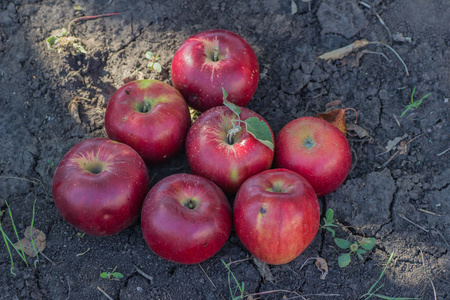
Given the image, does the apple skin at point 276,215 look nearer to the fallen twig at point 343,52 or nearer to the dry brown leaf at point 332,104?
the dry brown leaf at point 332,104

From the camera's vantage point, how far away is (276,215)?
A: 244 centimetres

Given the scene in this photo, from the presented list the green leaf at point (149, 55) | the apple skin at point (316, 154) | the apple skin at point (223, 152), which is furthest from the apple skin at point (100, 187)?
the green leaf at point (149, 55)

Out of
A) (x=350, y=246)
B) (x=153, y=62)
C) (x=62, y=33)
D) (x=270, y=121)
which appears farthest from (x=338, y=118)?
(x=62, y=33)

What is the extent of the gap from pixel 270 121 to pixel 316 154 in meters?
0.71

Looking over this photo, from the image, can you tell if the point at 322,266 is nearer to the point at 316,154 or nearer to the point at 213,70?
the point at 316,154

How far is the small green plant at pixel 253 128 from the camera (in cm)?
269

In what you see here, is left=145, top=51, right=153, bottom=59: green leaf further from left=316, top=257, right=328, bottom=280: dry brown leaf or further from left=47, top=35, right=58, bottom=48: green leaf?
left=316, top=257, right=328, bottom=280: dry brown leaf

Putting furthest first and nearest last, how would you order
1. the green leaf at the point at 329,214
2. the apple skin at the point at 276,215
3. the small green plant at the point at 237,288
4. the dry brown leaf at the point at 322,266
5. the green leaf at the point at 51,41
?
the green leaf at the point at 51,41, the green leaf at the point at 329,214, the dry brown leaf at the point at 322,266, the small green plant at the point at 237,288, the apple skin at the point at 276,215

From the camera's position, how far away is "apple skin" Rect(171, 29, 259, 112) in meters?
3.01

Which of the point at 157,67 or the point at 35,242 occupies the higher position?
the point at 157,67

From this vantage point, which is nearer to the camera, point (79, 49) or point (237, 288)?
point (237, 288)

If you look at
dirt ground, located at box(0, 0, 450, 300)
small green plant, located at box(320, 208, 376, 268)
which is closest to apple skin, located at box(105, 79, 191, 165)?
dirt ground, located at box(0, 0, 450, 300)

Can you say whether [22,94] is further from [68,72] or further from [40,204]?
[40,204]

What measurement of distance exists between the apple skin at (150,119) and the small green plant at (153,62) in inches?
22.5
